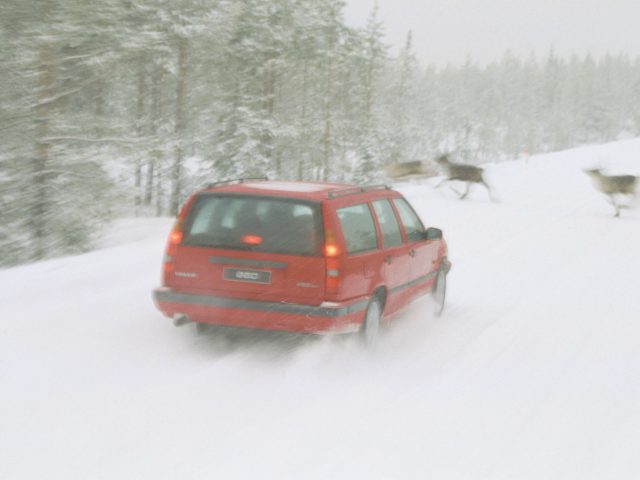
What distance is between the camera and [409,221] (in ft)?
27.6

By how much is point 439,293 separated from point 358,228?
278 cm

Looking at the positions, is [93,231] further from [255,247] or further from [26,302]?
[255,247]

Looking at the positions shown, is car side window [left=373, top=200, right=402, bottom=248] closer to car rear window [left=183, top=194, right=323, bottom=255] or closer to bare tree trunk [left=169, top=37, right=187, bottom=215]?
car rear window [left=183, top=194, right=323, bottom=255]

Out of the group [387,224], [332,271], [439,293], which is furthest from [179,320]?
[439,293]

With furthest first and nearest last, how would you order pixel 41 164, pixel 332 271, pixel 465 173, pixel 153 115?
1. pixel 153 115
2. pixel 465 173
3. pixel 41 164
4. pixel 332 271

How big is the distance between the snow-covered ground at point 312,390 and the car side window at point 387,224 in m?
1.10

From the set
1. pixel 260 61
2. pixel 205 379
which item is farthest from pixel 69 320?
pixel 260 61

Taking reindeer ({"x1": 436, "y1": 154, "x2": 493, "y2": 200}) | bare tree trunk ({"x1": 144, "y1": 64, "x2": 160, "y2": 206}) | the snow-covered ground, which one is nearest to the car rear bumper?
the snow-covered ground

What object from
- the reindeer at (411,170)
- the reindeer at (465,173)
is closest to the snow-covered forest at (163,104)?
the reindeer at (411,170)

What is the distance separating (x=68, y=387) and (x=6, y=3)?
10.7 meters

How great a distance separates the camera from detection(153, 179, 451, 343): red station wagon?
636 cm

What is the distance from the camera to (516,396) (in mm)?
5973

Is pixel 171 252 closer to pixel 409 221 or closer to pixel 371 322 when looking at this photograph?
pixel 371 322

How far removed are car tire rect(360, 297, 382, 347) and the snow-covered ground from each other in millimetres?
181
